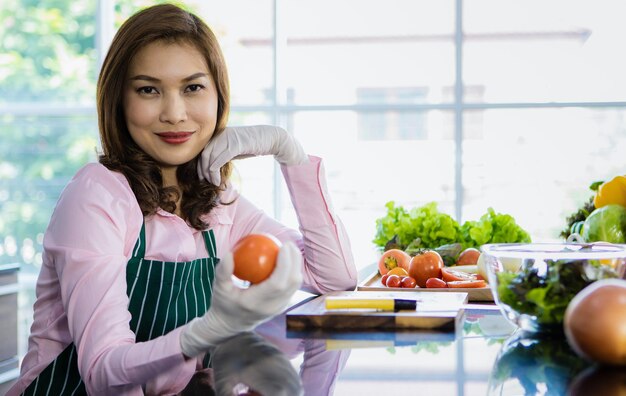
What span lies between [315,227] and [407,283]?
245mm

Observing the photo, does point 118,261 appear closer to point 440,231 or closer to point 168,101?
point 168,101

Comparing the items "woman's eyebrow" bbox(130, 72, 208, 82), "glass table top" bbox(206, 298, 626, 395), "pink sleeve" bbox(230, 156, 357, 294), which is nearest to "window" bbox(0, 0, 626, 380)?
"pink sleeve" bbox(230, 156, 357, 294)

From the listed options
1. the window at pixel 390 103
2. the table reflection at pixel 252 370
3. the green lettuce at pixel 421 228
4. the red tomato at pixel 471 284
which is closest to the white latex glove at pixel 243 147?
the red tomato at pixel 471 284

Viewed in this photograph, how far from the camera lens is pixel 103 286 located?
139cm

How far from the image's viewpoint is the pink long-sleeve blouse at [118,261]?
1238 millimetres

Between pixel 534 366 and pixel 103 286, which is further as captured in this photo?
pixel 103 286

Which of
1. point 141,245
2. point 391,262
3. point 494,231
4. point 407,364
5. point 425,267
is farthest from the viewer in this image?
point 494,231

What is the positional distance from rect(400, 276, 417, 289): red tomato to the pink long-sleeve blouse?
11cm

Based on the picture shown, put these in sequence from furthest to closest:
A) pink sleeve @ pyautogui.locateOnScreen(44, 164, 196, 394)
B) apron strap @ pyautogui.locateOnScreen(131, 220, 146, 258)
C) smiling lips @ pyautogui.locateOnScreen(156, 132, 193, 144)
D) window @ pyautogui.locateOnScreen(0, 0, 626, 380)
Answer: window @ pyautogui.locateOnScreen(0, 0, 626, 380) < smiling lips @ pyautogui.locateOnScreen(156, 132, 193, 144) < apron strap @ pyautogui.locateOnScreen(131, 220, 146, 258) < pink sleeve @ pyautogui.locateOnScreen(44, 164, 196, 394)

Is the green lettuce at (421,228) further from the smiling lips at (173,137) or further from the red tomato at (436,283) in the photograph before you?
the smiling lips at (173,137)

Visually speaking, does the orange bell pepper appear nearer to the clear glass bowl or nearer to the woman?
the woman

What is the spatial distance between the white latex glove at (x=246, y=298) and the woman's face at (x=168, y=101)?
26.0 inches

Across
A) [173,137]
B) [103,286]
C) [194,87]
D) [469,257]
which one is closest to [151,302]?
[103,286]

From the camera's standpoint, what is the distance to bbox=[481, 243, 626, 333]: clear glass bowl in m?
1.23
